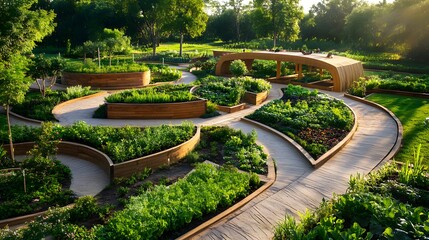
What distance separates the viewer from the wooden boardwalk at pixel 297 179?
6656mm

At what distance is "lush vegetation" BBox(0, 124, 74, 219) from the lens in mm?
7660

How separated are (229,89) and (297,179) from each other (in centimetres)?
913

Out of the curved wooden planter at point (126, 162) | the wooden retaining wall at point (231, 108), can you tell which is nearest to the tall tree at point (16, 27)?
the curved wooden planter at point (126, 162)

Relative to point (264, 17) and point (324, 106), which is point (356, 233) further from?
point (264, 17)

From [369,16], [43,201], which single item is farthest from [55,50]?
[43,201]

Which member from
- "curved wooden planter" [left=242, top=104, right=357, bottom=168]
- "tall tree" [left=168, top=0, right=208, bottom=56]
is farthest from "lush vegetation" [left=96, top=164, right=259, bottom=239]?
"tall tree" [left=168, top=0, right=208, bottom=56]

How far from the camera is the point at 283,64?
25641 mm

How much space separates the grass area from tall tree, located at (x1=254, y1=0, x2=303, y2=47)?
70.2 ft

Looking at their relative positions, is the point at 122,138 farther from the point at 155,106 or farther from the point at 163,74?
the point at 163,74

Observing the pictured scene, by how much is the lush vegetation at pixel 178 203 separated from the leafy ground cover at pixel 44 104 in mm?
8897

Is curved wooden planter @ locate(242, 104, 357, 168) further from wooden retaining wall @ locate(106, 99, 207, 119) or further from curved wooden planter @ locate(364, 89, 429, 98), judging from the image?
curved wooden planter @ locate(364, 89, 429, 98)

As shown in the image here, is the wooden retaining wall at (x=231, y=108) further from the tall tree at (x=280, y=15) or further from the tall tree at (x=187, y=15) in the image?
the tall tree at (x=280, y=15)

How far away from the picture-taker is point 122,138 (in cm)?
1091

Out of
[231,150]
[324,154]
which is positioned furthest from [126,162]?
[324,154]
